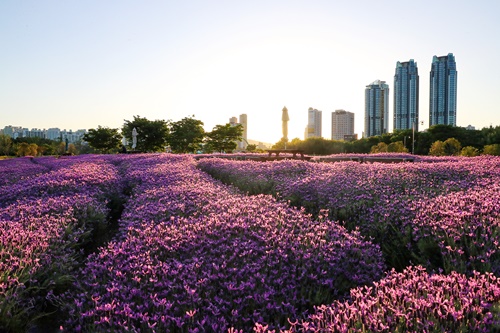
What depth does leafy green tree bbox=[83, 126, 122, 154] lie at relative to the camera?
2324 inches

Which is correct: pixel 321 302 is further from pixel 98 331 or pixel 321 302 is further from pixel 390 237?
pixel 390 237

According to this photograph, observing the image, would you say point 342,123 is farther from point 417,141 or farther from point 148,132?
point 148,132

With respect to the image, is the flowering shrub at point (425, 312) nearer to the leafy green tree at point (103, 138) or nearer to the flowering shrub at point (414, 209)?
the flowering shrub at point (414, 209)

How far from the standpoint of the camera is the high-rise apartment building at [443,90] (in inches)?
4090

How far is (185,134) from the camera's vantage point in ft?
185

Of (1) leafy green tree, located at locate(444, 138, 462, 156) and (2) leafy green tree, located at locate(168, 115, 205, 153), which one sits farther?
(2) leafy green tree, located at locate(168, 115, 205, 153)

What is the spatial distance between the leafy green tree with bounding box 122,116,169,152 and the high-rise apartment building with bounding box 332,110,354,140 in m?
136

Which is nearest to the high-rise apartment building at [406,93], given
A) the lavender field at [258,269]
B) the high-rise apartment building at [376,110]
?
the high-rise apartment building at [376,110]

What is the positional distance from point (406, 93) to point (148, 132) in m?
88.2

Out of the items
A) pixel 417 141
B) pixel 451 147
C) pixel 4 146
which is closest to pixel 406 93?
pixel 417 141

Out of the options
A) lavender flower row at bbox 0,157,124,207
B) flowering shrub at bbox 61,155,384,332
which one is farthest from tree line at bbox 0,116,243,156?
flowering shrub at bbox 61,155,384,332

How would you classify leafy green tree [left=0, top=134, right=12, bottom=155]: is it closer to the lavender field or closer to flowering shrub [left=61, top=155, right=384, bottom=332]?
the lavender field

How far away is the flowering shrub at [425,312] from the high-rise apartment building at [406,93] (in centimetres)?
12015

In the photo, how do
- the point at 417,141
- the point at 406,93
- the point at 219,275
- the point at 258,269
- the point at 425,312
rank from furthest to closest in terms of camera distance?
1. the point at 406,93
2. the point at 417,141
3. the point at 258,269
4. the point at 219,275
5. the point at 425,312
